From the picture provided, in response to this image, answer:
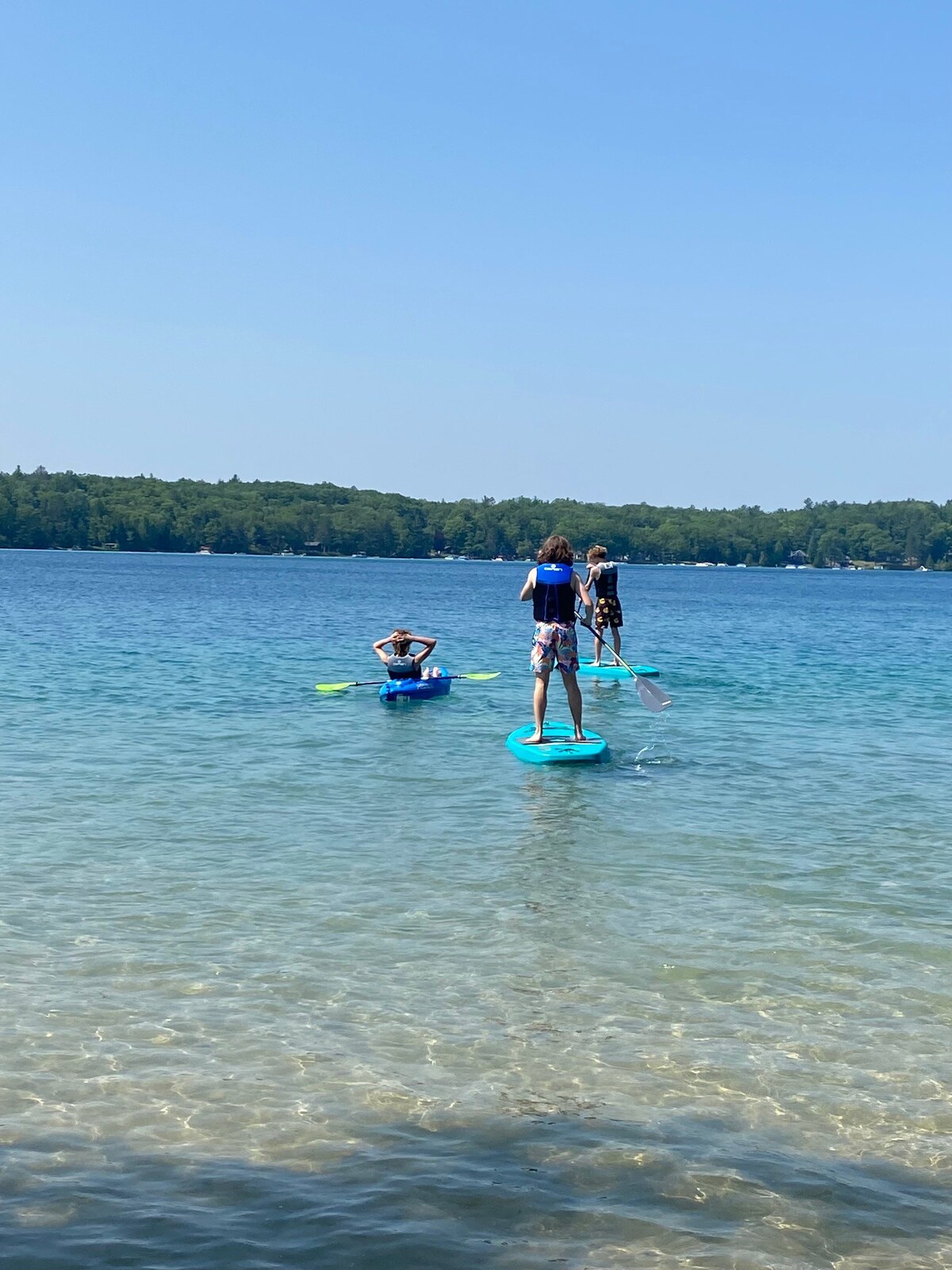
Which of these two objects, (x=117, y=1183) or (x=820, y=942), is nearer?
(x=117, y=1183)

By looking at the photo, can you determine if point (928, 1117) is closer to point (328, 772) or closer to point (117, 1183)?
point (117, 1183)

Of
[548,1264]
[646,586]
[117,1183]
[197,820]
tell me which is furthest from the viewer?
[646,586]

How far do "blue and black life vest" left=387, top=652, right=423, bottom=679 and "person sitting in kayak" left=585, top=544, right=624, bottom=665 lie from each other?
3484 mm

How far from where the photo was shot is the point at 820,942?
27.4ft

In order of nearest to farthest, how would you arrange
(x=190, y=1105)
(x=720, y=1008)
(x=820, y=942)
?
1. (x=190, y=1105)
2. (x=720, y=1008)
3. (x=820, y=942)

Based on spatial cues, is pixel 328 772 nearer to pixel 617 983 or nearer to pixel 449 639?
pixel 617 983

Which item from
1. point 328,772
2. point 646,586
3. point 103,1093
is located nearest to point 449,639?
point 328,772

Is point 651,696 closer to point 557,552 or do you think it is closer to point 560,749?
point 560,749

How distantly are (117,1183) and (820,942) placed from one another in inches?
191

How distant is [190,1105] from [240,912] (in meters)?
3.01

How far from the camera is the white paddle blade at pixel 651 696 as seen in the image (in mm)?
16844

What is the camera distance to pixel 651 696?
1702cm

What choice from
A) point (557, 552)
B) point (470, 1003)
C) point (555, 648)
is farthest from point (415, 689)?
point (470, 1003)

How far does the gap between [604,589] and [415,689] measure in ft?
15.0
